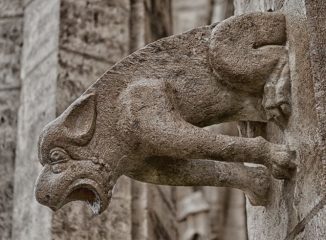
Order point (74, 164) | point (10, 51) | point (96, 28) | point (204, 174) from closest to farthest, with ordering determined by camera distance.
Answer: point (74, 164)
point (204, 174)
point (96, 28)
point (10, 51)

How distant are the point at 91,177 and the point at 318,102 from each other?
1.79 ft

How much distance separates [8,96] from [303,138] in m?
1.78

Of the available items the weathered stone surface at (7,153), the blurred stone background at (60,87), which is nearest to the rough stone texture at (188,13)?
the blurred stone background at (60,87)

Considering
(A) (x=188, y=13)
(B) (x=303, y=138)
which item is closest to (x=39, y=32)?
(B) (x=303, y=138)

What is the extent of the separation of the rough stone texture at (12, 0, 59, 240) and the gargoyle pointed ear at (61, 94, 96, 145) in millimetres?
1043

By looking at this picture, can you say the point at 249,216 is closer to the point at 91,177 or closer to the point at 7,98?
the point at 91,177

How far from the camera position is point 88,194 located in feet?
7.93

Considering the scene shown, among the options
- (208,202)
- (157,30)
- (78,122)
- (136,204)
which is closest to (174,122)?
(78,122)

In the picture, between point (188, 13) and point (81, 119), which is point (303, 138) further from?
point (188, 13)

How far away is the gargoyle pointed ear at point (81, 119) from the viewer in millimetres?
2410

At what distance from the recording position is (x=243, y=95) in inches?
102

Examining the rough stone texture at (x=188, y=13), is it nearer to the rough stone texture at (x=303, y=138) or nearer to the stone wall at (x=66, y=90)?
the stone wall at (x=66, y=90)

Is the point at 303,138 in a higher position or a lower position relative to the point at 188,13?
lower

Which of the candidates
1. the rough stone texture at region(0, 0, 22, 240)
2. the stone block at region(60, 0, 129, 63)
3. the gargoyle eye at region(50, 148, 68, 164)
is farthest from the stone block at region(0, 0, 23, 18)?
the gargoyle eye at region(50, 148, 68, 164)
